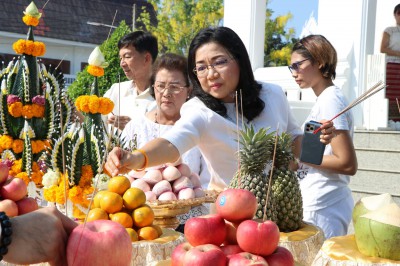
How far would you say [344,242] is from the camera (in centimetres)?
188

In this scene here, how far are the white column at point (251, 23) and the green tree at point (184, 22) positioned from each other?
361 inches

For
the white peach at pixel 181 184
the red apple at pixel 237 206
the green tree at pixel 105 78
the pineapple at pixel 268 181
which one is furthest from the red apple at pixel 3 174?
the green tree at pixel 105 78

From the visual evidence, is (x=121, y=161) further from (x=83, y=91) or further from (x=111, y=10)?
(x=111, y=10)

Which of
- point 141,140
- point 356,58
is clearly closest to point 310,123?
point 141,140

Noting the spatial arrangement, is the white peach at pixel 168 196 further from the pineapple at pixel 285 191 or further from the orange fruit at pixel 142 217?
the pineapple at pixel 285 191

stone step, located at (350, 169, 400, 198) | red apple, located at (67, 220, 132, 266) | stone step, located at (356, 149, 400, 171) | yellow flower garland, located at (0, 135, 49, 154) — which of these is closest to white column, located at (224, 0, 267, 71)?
stone step, located at (356, 149, 400, 171)

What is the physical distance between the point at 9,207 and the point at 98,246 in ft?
3.61

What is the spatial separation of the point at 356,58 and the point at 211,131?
4.68 m

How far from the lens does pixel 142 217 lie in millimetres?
2094

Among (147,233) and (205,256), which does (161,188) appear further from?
(205,256)

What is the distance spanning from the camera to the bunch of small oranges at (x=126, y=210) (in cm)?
208

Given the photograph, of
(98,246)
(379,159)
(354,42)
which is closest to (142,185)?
(98,246)

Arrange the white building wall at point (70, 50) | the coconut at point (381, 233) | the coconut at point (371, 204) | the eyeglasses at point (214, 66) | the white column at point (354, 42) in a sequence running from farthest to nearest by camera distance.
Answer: the white building wall at point (70, 50), the white column at point (354, 42), the eyeglasses at point (214, 66), the coconut at point (371, 204), the coconut at point (381, 233)

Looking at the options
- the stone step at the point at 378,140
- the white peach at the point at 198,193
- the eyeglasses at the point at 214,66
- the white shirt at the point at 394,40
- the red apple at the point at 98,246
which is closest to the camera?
the red apple at the point at 98,246
